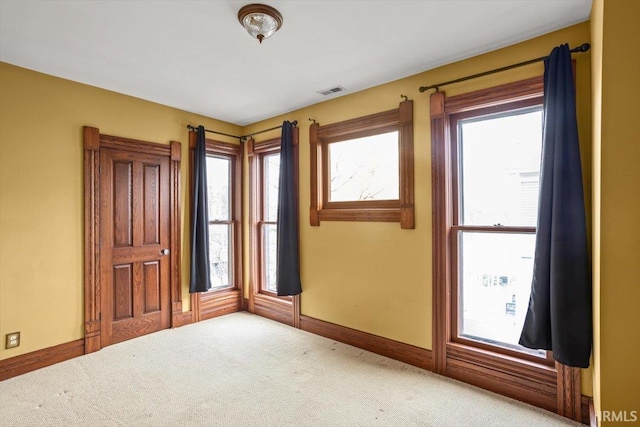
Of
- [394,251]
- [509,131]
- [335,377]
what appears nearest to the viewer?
[509,131]

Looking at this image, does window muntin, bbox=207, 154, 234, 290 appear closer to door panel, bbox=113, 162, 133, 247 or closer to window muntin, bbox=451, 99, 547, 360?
door panel, bbox=113, 162, 133, 247

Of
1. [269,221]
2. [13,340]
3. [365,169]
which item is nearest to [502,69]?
[365,169]

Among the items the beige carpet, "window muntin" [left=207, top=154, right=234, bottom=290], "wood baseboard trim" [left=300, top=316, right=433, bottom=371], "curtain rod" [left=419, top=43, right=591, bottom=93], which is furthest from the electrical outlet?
"curtain rod" [left=419, top=43, right=591, bottom=93]

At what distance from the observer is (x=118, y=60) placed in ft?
8.73

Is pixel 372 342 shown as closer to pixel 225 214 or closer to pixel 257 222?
pixel 257 222

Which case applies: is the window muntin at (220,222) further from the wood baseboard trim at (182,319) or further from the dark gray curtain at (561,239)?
the dark gray curtain at (561,239)

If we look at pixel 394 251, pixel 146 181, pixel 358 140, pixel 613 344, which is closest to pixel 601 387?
pixel 613 344

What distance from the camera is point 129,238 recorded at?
138 inches

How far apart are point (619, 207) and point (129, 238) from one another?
402cm

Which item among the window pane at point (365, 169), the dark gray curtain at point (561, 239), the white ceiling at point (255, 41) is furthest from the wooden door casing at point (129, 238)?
the dark gray curtain at point (561, 239)

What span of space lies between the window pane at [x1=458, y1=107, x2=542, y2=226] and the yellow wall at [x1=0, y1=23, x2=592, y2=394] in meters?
0.30

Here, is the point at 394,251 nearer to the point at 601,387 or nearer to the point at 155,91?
the point at 601,387

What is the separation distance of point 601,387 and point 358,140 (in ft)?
8.63

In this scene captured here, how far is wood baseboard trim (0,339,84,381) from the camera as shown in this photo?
8.82ft
